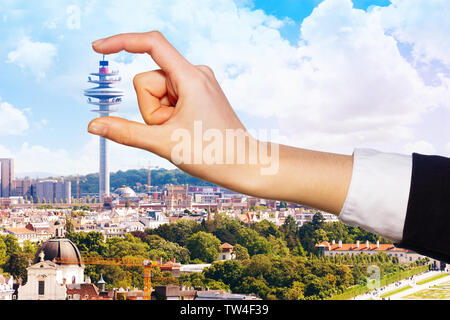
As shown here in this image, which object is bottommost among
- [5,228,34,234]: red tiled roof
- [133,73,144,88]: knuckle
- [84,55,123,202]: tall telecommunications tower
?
[5,228,34,234]: red tiled roof

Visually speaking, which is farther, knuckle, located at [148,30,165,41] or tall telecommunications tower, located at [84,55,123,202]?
tall telecommunications tower, located at [84,55,123,202]

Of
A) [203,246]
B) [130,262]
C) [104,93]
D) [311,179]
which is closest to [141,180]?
[104,93]

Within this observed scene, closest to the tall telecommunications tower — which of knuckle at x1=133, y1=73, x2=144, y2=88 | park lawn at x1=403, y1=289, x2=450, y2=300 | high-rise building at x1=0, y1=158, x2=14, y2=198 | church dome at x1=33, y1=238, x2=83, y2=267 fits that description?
high-rise building at x1=0, y1=158, x2=14, y2=198

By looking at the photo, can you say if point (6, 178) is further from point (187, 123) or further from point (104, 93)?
point (187, 123)

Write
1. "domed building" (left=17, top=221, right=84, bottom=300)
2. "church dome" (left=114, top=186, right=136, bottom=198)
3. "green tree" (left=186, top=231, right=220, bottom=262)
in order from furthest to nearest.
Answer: "church dome" (left=114, top=186, right=136, bottom=198), "green tree" (left=186, top=231, right=220, bottom=262), "domed building" (left=17, top=221, right=84, bottom=300)

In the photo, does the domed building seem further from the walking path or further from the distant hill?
the walking path
